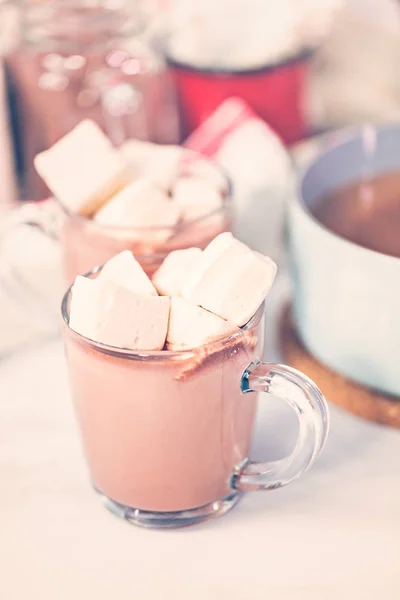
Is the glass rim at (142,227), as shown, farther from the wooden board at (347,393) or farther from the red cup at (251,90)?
the red cup at (251,90)

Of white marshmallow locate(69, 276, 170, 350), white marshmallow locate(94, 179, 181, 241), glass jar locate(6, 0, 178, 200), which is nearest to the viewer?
white marshmallow locate(69, 276, 170, 350)

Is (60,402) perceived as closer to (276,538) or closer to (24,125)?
(276,538)

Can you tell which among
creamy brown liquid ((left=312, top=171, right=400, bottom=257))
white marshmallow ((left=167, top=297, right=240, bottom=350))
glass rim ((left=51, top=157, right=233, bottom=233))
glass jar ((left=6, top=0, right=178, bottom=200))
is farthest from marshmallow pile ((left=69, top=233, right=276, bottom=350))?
glass jar ((left=6, top=0, right=178, bottom=200))

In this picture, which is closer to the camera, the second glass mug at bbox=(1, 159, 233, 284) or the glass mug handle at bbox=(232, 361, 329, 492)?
the glass mug handle at bbox=(232, 361, 329, 492)

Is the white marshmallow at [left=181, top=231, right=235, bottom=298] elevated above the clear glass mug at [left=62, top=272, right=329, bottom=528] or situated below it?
above

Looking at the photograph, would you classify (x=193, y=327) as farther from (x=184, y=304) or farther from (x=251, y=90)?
(x=251, y=90)

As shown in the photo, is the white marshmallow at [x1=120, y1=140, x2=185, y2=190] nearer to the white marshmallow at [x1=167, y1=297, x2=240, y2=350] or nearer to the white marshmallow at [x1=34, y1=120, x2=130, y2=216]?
the white marshmallow at [x1=34, y1=120, x2=130, y2=216]
